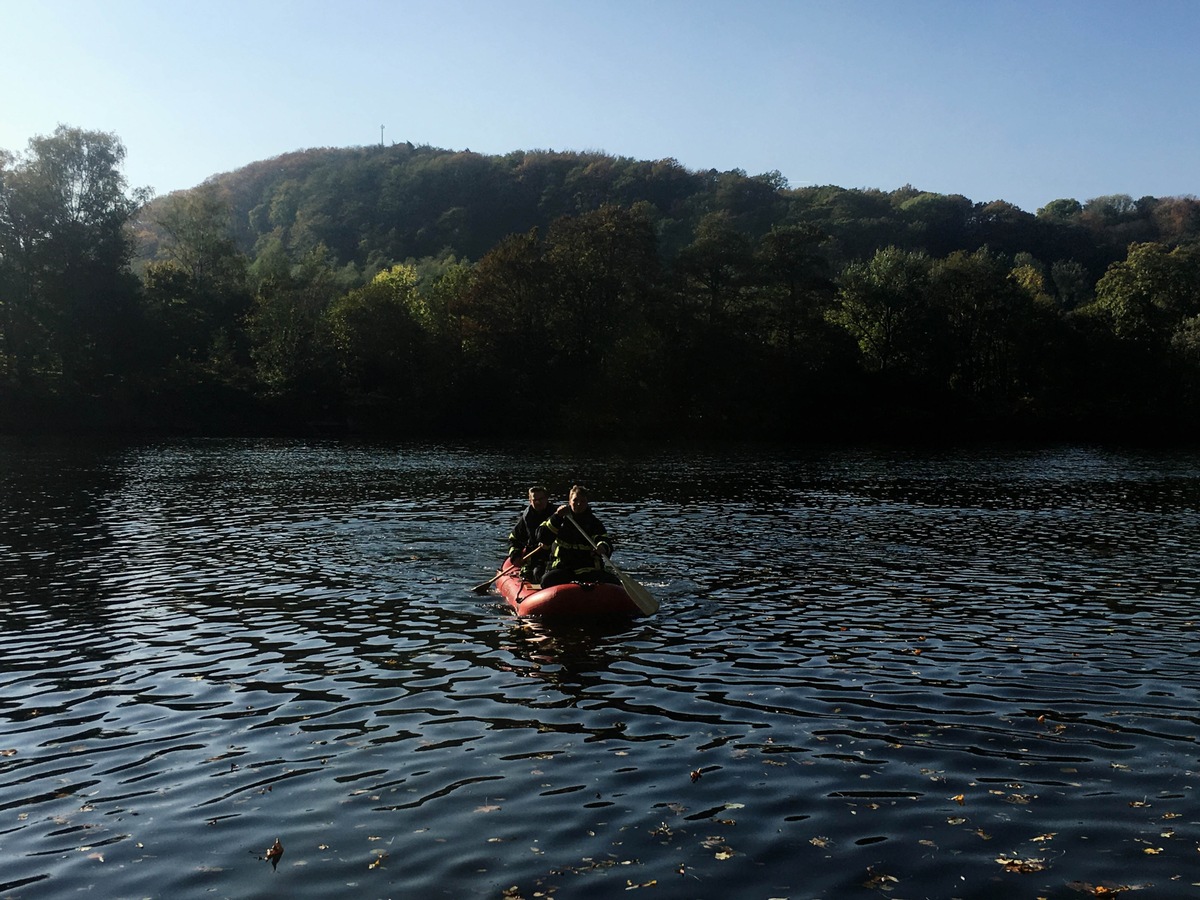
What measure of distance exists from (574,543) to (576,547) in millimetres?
78

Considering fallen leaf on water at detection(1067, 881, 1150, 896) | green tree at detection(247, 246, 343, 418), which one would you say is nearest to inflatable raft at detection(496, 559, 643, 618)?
fallen leaf on water at detection(1067, 881, 1150, 896)

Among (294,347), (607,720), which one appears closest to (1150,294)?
(294,347)

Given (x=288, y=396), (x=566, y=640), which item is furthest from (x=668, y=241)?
(x=566, y=640)

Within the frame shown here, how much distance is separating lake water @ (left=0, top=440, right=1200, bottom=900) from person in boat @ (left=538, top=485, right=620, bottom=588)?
3.57 feet

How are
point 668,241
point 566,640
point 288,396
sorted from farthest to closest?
1. point 668,241
2. point 288,396
3. point 566,640

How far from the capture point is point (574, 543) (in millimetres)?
17859

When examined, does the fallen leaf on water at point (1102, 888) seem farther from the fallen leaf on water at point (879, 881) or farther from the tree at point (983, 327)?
the tree at point (983, 327)

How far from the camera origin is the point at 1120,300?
91188 millimetres

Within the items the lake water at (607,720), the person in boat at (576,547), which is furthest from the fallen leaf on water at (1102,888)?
the person in boat at (576,547)

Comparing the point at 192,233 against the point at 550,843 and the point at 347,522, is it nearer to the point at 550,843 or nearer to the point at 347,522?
the point at 347,522

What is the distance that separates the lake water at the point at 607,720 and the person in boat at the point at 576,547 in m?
1.09

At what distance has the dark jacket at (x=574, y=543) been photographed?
17734 millimetres

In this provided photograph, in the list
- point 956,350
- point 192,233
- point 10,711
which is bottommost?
point 10,711

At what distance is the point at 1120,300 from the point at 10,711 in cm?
9489
